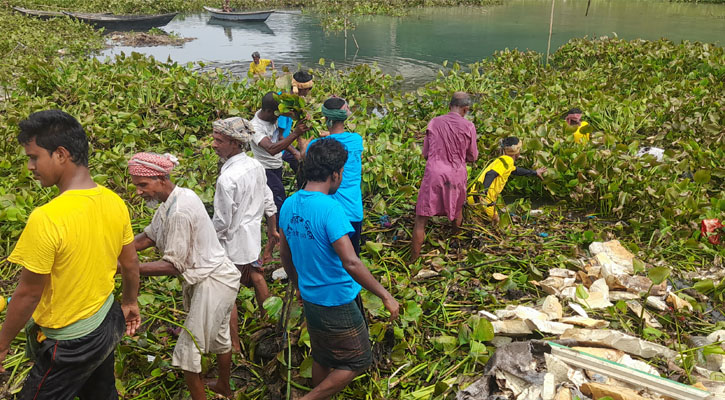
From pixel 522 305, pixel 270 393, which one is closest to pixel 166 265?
pixel 270 393

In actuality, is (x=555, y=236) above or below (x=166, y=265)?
below

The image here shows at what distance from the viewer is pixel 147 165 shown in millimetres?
2182

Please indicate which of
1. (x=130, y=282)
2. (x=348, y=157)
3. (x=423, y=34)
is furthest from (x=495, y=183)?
(x=423, y=34)

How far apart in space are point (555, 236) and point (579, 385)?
205 centimetres

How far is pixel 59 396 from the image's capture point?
76.2 inches

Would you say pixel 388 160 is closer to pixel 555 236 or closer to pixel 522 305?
pixel 555 236

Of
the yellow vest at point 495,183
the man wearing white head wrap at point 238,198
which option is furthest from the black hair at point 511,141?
the man wearing white head wrap at point 238,198

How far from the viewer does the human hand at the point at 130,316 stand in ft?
7.38

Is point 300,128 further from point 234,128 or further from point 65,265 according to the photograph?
point 65,265

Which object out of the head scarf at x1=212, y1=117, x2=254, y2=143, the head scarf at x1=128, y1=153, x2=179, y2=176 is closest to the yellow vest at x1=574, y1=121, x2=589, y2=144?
the head scarf at x1=212, y1=117, x2=254, y2=143

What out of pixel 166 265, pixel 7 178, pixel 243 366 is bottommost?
pixel 243 366

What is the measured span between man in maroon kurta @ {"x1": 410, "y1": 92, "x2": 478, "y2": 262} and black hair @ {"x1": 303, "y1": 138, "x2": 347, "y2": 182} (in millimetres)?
1767

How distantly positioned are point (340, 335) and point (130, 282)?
3.32ft

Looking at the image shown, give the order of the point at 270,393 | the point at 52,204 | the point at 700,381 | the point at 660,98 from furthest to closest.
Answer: the point at 660,98
the point at 270,393
the point at 700,381
the point at 52,204
